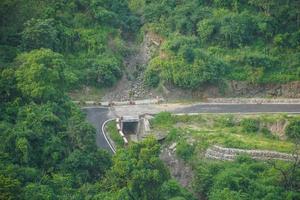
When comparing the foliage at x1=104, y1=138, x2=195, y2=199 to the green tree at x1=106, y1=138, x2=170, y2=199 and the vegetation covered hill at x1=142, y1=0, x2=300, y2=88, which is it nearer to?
the green tree at x1=106, y1=138, x2=170, y2=199

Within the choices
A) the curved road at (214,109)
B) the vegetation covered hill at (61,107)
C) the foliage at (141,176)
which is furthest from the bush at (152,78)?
the foliage at (141,176)

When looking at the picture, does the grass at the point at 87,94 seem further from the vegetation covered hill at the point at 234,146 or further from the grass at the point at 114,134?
the vegetation covered hill at the point at 234,146

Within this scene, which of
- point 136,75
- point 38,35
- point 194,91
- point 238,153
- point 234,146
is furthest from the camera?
point 136,75

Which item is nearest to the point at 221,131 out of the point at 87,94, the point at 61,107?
the point at 61,107

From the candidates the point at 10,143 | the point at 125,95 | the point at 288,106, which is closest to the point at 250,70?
the point at 288,106

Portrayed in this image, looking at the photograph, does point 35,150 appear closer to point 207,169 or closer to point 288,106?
point 207,169

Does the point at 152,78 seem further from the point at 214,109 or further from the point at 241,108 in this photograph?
the point at 241,108

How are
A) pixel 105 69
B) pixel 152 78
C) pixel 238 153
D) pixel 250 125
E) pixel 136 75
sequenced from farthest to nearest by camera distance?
1. pixel 136 75
2. pixel 152 78
3. pixel 105 69
4. pixel 250 125
5. pixel 238 153
